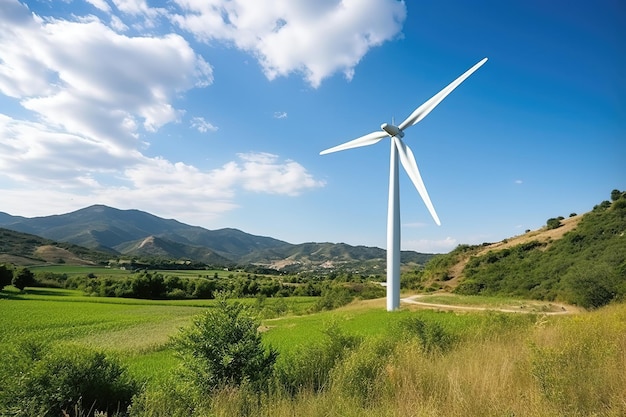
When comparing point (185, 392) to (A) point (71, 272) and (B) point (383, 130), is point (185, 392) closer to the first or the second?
(B) point (383, 130)

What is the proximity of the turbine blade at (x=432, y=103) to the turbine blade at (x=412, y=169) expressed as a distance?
1967 millimetres

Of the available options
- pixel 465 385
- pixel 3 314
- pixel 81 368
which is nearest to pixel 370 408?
pixel 465 385

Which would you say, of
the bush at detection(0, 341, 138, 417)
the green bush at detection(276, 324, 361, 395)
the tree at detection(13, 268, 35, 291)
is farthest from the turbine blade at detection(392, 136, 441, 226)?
the tree at detection(13, 268, 35, 291)

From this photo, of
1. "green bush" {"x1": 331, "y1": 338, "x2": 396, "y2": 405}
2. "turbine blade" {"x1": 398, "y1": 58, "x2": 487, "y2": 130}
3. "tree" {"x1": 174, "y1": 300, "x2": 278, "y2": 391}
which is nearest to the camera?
"green bush" {"x1": 331, "y1": 338, "x2": 396, "y2": 405}

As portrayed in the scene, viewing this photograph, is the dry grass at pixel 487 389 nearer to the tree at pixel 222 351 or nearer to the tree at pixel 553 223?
the tree at pixel 222 351

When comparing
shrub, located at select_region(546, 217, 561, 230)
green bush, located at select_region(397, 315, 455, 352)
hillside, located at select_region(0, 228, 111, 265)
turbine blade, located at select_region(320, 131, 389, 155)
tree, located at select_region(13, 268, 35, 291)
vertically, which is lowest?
tree, located at select_region(13, 268, 35, 291)

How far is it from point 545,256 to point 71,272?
10088 cm

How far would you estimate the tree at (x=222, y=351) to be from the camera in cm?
758

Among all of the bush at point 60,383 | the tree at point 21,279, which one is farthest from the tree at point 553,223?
the tree at point 21,279

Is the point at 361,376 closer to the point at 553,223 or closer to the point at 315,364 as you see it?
the point at 315,364

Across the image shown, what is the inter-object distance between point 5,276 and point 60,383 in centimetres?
6662

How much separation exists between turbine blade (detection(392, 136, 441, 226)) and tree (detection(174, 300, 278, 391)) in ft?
58.9

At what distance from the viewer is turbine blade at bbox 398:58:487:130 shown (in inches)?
1057

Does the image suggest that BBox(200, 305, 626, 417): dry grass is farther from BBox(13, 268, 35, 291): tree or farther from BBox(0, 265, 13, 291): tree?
BBox(13, 268, 35, 291): tree
